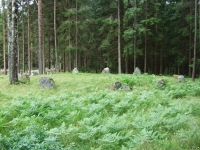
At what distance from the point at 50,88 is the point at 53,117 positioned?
20.2 feet

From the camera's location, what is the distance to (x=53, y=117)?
17.8 feet

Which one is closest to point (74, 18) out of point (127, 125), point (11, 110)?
point (11, 110)

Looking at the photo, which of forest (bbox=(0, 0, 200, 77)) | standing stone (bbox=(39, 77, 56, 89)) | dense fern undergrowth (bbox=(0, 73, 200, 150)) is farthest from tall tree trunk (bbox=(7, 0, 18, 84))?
forest (bbox=(0, 0, 200, 77))

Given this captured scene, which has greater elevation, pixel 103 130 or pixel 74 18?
pixel 74 18

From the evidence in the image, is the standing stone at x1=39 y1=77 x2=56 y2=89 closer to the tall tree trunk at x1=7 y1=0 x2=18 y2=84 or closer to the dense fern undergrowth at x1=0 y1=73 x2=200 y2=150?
the tall tree trunk at x1=7 y1=0 x2=18 y2=84

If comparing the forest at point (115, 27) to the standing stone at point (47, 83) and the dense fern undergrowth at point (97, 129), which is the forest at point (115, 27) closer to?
the standing stone at point (47, 83)

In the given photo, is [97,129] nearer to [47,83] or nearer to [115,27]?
[47,83]

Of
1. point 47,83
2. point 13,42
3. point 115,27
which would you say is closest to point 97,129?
point 47,83

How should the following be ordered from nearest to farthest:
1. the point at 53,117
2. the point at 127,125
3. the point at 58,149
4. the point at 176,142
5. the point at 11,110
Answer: the point at 58,149
the point at 176,142
the point at 127,125
the point at 53,117
the point at 11,110

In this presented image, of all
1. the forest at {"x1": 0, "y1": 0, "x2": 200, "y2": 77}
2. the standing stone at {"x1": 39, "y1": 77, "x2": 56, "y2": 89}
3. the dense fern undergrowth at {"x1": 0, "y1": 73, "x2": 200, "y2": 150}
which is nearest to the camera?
the dense fern undergrowth at {"x1": 0, "y1": 73, "x2": 200, "y2": 150}

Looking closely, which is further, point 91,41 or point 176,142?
point 91,41

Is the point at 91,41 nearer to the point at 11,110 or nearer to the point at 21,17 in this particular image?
the point at 21,17

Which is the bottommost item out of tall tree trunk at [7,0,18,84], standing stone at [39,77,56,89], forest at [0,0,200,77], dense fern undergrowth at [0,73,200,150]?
dense fern undergrowth at [0,73,200,150]

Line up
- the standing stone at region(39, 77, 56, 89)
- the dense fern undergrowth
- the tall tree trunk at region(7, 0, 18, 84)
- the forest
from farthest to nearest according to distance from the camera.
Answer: the forest → the tall tree trunk at region(7, 0, 18, 84) → the standing stone at region(39, 77, 56, 89) → the dense fern undergrowth
